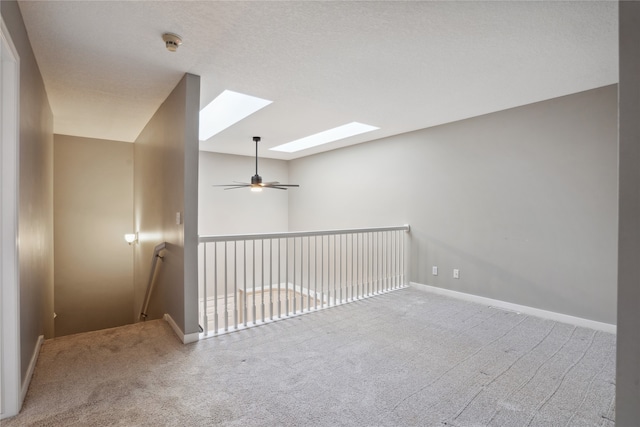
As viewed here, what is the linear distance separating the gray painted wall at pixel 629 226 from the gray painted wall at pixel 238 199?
6104 mm

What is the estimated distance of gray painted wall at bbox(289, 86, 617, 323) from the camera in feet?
10.1

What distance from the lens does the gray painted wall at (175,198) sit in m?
2.78

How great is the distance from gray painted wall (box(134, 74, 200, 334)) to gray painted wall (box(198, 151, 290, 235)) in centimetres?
190

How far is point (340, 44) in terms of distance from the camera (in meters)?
2.27

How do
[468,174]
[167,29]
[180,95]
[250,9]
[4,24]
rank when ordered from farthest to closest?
[468,174], [180,95], [167,29], [250,9], [4,24]

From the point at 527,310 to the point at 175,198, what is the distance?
4.02 metres

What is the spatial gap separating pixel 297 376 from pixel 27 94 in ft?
9.00

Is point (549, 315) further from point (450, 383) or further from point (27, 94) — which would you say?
point (27, 94)

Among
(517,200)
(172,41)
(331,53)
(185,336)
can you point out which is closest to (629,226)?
(331,53)

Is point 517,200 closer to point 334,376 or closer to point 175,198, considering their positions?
point 334,376

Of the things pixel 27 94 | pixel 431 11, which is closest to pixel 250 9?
pixel 431 11

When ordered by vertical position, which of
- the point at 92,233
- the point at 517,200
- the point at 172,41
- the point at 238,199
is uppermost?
the point at 172,41

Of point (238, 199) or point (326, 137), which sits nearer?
point (326, 137)

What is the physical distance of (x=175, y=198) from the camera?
302cm
